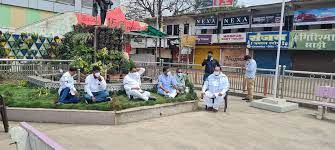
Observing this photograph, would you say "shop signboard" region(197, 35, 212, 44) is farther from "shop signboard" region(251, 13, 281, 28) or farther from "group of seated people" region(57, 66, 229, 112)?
"group of seated people" region(57, 66, 229, 112)

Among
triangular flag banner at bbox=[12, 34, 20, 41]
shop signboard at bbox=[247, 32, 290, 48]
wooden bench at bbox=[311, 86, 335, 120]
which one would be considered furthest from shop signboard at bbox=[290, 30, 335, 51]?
triangular flag banner at bbox=[12, 34, 20, 41]

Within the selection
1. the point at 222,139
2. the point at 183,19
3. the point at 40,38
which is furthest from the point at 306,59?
the point at 222,139

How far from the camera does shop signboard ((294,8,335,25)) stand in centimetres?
2266

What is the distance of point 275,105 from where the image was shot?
9.25 m

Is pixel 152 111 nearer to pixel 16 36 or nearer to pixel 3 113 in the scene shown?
pixel 3 113

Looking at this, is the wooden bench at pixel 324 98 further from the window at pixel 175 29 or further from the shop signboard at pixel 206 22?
the window at pixel 175 29

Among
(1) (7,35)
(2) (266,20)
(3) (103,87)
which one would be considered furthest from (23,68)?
(2) (266,20)

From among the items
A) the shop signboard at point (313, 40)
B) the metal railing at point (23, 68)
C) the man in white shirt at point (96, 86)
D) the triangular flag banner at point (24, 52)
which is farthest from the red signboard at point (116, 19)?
the shop signboard at point (313, 40)

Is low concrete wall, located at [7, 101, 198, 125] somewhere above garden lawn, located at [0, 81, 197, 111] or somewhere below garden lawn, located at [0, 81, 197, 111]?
below

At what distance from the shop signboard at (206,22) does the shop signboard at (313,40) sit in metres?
8.89

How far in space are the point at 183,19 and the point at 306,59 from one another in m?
14.7

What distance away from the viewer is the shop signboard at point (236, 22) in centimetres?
2902

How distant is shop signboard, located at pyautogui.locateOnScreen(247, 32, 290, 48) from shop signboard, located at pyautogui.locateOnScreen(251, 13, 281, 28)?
99 cm

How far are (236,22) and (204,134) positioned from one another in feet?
81.3
